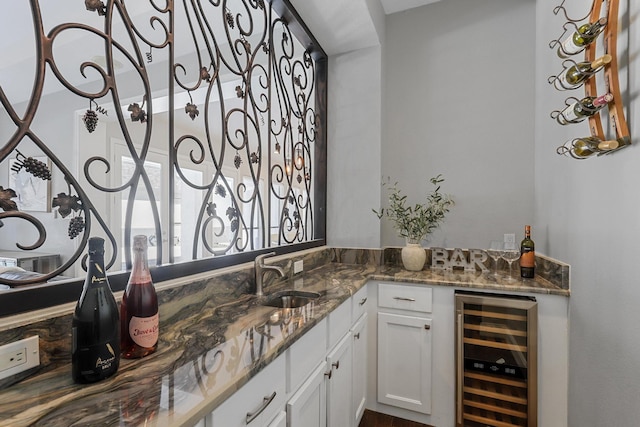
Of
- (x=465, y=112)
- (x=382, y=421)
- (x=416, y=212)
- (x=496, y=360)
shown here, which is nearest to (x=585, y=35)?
(x=465, y=112)

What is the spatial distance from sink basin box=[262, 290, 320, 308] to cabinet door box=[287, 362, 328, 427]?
1.19 feet

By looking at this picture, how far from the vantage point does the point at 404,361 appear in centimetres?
197

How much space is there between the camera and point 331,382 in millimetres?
1426

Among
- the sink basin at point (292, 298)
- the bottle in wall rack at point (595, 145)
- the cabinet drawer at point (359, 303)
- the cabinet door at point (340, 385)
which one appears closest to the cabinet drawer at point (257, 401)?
the cabinet door at point (340, 385)

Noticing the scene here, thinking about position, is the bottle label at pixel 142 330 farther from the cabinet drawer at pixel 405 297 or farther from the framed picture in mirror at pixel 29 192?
the cabinet drawer at pixel 405 297

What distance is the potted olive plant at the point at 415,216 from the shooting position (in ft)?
7.45

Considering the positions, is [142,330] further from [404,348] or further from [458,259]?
[458,259]

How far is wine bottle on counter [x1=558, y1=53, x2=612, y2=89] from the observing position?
46.9 inches

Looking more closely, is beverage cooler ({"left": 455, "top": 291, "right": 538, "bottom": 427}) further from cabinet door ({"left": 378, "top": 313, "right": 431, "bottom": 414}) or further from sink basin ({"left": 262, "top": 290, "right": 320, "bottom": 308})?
sink basin ({"left": 262, "top": 290, "right": 320, "bottom": 308})

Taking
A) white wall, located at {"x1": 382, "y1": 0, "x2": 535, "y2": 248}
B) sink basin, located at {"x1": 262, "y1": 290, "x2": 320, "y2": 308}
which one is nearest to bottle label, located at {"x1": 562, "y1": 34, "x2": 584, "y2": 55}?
white wall, located at {"x1": 382, "y1": 0, "x2": 535, "y2": 248}

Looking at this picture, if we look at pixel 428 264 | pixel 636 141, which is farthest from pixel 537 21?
pixel 428 264

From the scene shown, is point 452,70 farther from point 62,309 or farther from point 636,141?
A: point 62,309

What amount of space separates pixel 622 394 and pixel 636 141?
0.93 m

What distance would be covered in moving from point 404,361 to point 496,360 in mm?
539
